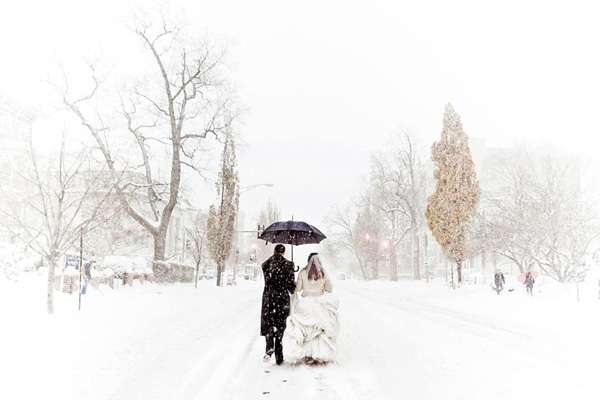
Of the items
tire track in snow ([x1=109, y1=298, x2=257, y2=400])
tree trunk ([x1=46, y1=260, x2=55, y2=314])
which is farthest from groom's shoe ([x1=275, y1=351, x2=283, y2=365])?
tree trunk ([x1=46, y1=260, x2=55, y2=314])

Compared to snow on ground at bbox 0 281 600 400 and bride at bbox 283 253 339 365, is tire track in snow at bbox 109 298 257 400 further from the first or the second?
bride at bbox 283 253 339 365

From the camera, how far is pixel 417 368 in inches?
317

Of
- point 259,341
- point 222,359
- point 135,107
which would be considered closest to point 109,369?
point 222,359

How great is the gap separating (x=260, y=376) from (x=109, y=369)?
2.39 metres

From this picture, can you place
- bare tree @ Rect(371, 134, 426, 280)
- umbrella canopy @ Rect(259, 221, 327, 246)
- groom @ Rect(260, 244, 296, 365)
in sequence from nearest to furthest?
groom @ Rect(260, 244, 296, 365) → umbrella canopy @ Rect(259, 221, 327, 246) → bare tree @ Rect(371, 134, 426, 280)

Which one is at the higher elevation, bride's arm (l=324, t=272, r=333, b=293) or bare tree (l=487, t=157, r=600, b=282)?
bare tree (l=487, t=157, r=600, b=282)

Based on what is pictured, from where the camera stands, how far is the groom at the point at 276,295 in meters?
8.79

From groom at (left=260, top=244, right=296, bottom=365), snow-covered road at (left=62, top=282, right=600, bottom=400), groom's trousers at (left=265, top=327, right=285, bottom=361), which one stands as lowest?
snow-covered road at (left=62, top=282, right=600, bottom=400)

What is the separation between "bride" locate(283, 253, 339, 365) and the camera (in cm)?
832

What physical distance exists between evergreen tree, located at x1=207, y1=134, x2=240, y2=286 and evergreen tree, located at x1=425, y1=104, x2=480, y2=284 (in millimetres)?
15563

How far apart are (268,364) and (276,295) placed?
1177 millimetres

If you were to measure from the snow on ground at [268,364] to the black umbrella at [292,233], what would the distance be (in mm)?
2342

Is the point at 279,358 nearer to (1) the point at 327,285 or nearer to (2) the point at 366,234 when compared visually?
(1) the point at 327,285

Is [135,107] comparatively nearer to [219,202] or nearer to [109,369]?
[219,202]
